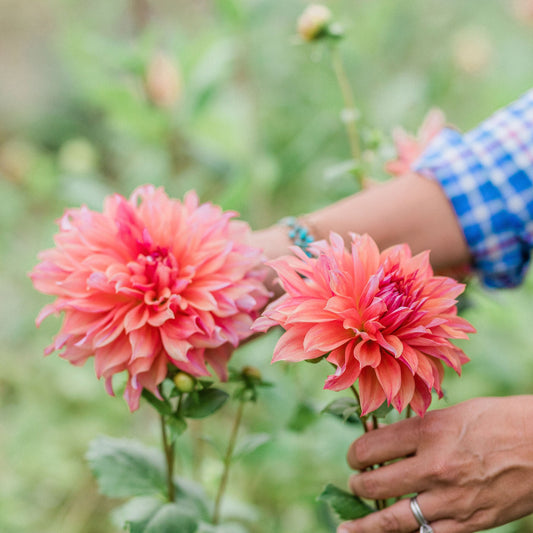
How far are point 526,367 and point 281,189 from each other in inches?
27.0

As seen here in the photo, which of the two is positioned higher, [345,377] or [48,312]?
[48,312]

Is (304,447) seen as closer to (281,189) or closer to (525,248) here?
(525,248)

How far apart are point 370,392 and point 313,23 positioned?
1.51 ft

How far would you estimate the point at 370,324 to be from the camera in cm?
39

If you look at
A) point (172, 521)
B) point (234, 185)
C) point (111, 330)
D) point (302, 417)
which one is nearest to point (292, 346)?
point (111, 330)

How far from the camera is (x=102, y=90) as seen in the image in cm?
108

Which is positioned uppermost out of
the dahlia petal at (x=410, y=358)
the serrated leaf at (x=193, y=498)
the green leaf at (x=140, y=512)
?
the dahlia petal at (x=410, y=358)

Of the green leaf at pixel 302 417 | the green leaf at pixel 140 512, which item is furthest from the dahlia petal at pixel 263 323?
the green leaf at pixel 302 417

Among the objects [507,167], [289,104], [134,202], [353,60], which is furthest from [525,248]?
[289,104]

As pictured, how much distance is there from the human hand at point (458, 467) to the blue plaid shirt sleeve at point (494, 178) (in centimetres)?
25

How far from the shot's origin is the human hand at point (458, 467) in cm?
45

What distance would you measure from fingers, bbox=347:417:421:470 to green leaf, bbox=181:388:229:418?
0.12 m

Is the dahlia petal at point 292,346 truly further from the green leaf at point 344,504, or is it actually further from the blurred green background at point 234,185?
the blurred green background at point 234,185

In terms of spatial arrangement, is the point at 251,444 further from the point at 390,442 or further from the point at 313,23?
the point at 313,23
